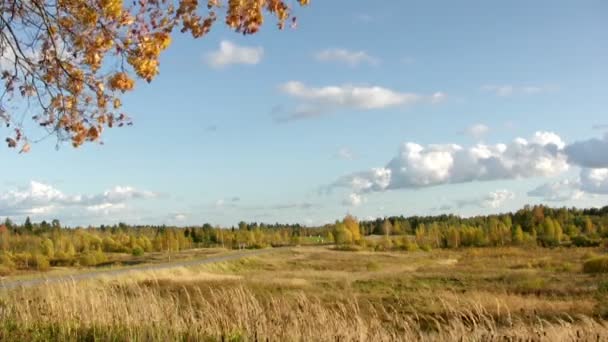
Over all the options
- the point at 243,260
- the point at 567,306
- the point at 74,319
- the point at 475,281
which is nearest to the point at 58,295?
the point at 74,319

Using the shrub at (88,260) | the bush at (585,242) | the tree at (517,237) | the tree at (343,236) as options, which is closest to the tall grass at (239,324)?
the shrub at (88,260)

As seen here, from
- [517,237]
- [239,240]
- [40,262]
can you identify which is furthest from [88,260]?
[517,237]

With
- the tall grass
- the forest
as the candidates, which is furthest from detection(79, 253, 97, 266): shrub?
the tall grass

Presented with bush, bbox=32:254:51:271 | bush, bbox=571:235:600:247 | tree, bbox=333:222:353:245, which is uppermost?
tree, bbox=333:222:353:245

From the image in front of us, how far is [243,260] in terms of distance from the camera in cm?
6656

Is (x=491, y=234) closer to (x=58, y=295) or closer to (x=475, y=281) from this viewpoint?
(x=475, y=281)

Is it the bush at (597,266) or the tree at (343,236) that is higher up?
the tree at (343,236)

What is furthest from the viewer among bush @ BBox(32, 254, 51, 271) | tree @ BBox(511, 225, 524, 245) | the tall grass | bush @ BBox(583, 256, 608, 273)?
tree @ BBox(511, 225, 524, 245)

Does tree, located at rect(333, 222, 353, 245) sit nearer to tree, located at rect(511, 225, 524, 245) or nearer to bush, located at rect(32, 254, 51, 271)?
tree, located at rect(511, 225, 524, 245)

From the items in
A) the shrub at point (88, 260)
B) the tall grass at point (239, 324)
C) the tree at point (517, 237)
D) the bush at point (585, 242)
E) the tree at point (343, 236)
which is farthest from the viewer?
the tree at point (343, 236)

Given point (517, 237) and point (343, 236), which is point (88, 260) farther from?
point (517, 237)

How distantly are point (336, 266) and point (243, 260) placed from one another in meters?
10.3

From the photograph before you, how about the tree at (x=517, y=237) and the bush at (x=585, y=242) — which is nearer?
the bush at (x=585, y=242)

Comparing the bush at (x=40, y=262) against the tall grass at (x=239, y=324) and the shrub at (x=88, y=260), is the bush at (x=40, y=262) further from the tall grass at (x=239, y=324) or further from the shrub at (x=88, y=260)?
the tall grass at (x=239, y=324)
